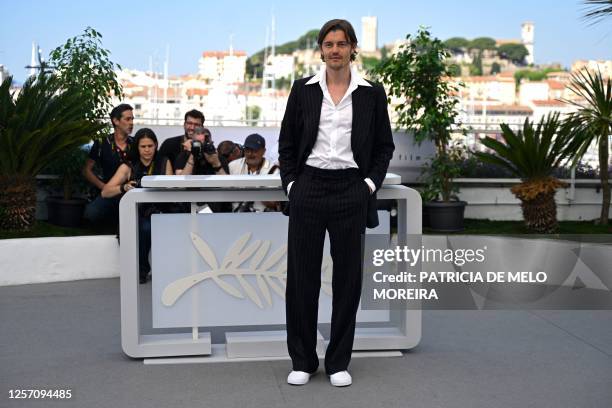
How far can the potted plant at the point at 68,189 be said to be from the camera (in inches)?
376

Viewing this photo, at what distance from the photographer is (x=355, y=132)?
5109mm

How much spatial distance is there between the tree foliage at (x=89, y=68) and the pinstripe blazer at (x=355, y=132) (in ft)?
18.4

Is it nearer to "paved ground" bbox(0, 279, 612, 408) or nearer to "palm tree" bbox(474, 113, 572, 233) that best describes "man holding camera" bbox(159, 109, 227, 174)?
"paved ground" bbox(0, 279, 612, 408)

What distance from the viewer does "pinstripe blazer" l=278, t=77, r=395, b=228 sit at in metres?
5.11

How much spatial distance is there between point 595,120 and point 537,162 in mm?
816

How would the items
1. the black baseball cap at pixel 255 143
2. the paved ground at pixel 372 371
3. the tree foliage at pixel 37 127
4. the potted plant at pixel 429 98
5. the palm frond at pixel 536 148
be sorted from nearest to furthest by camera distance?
the paved ground at pixel 372 371, the black baseball cap at pixel 255 143, the tree foliage at pixel 37 127, the palm frond at pixel 536 148, the potted plant at pixel 429 98

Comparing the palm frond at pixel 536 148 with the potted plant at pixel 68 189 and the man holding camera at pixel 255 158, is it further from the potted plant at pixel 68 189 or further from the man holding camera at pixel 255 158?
the potted plant at pixel 68 189

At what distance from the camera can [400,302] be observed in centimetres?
592

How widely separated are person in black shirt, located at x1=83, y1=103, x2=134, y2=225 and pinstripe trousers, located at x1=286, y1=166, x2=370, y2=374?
402cm

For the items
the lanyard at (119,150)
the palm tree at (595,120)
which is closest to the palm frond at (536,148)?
the palm tree at (595,120)

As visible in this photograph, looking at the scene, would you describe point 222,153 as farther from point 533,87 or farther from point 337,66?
point 533,87

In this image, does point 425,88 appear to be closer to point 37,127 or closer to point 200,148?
point 200,148

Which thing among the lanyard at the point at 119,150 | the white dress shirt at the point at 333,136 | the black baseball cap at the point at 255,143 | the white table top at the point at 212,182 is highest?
the white dress shirt at the point at 333,136

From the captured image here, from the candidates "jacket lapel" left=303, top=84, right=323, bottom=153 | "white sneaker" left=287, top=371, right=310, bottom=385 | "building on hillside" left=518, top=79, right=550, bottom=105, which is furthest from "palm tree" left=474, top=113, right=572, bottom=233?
"building on hillside" left=518, top=79, right=550, bottom=105
